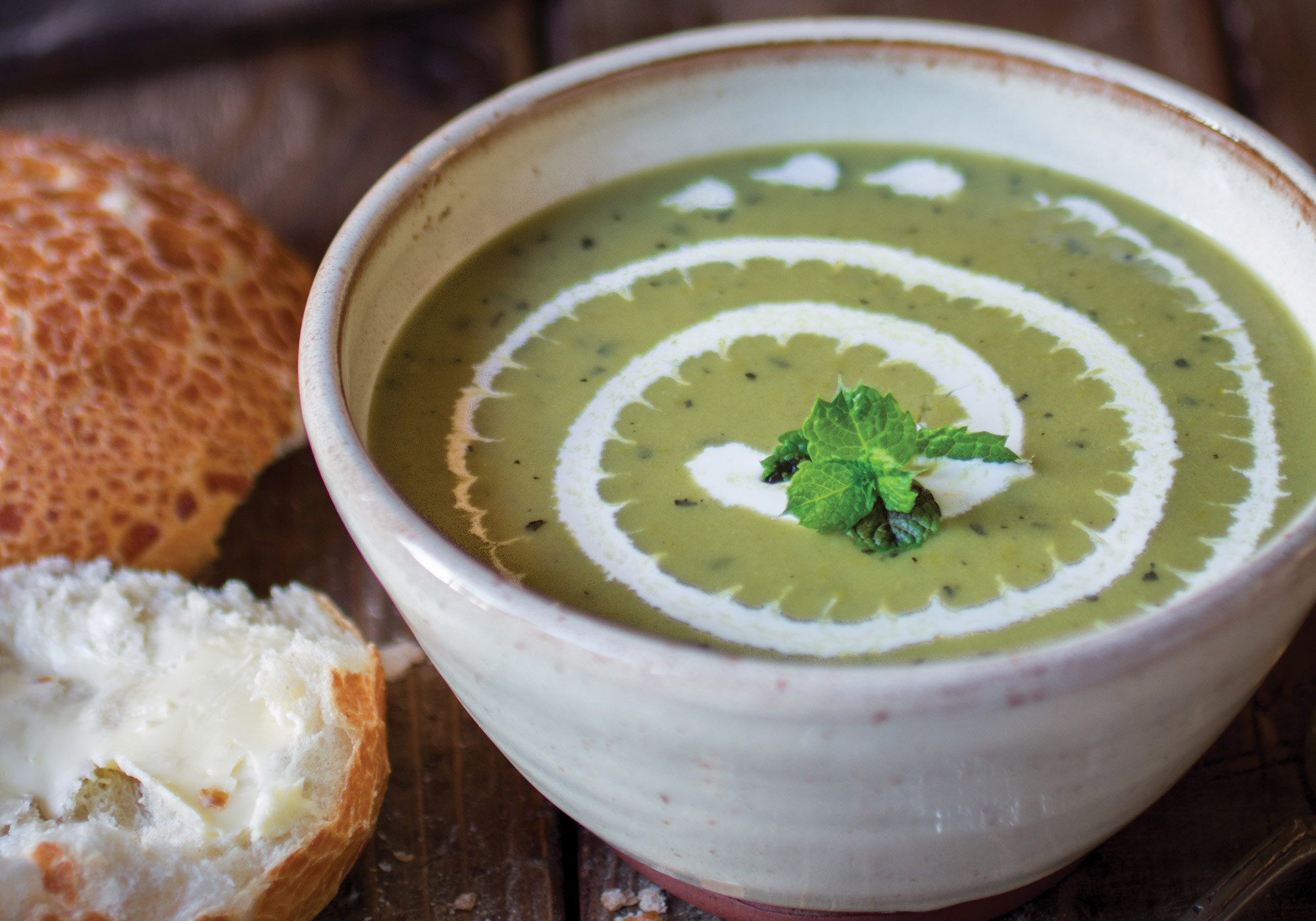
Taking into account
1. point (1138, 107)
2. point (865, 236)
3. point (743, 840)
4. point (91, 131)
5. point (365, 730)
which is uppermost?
point (1138, 107)

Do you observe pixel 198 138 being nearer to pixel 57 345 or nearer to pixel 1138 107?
pixel 57 345

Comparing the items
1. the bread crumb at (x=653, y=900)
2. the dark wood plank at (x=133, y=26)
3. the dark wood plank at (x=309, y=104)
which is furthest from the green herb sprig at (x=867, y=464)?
the dark wood plank at (x=133, y=26)

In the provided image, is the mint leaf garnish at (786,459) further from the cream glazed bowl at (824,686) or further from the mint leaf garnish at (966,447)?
the cream glazed bowl at (824,686)

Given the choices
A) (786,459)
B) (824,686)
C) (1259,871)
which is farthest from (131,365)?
(1259,871)

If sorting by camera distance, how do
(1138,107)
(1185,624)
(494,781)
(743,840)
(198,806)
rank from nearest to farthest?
(1185,624), (743,840), (198,806), (494,781), (1138,107)

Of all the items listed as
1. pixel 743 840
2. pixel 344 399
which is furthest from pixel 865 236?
pixel 743 840

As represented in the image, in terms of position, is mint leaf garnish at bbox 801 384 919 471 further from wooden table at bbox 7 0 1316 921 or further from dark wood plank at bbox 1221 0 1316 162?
dark wood plank at bbox 1221 0 1316 162

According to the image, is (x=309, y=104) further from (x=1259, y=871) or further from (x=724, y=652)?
(x=1259, y=871)
